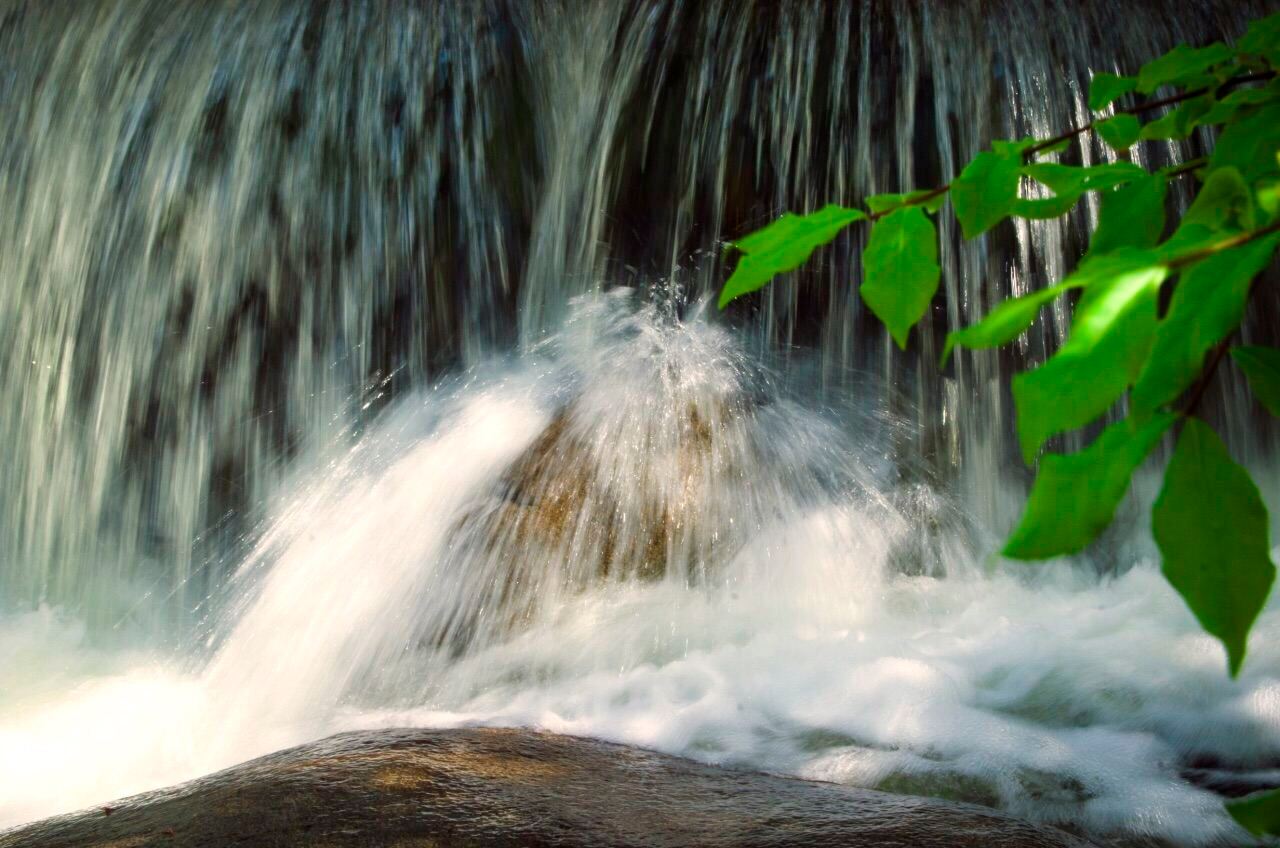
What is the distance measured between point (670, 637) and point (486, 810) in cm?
210

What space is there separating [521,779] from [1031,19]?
4713 mm

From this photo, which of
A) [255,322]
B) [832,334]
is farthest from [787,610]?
[255,322]

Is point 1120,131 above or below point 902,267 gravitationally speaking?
above

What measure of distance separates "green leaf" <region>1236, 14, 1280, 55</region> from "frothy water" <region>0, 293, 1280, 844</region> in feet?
5.15

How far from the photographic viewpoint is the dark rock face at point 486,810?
1559 mm

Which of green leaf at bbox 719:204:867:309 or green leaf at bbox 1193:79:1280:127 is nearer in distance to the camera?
green leaf at bbox 719:204:867:309

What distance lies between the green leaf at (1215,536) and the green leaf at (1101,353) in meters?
0.05

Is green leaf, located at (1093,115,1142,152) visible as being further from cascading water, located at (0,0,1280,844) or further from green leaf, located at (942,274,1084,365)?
cascading water, located at (0,0,1280,844)

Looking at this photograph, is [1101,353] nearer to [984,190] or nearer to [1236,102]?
[984,190]

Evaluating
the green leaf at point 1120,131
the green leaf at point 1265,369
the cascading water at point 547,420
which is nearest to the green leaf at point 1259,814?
the green leaf at point 1265,369

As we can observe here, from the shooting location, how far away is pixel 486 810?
1651 mm

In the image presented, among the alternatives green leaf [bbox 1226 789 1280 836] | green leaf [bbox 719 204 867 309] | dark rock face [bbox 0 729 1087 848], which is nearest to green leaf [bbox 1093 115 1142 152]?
green leaf [bbox 719 204 867 309]

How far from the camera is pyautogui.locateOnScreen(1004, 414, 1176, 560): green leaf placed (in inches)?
24.5

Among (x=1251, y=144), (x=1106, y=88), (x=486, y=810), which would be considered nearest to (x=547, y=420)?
(x=486, y=810)
